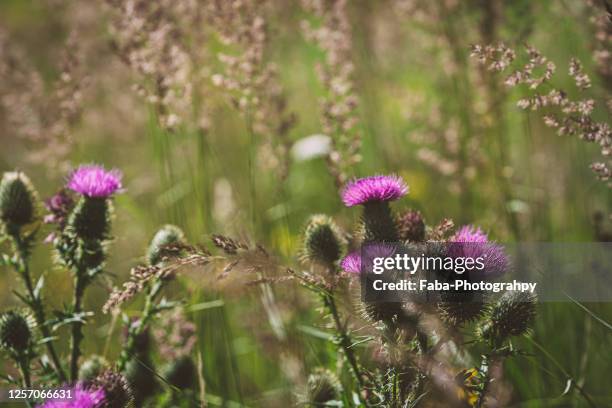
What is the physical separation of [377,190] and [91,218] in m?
0.94

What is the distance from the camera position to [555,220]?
3549 mm

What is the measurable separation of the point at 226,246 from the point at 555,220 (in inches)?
108

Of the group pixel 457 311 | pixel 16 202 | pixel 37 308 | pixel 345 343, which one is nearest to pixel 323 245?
pixel 345 343

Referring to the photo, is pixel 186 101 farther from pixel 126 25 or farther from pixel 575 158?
pixel 575 158

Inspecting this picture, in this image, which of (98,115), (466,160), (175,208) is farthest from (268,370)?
(98,115)

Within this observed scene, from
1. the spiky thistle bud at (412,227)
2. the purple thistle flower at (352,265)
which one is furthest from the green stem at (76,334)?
the spiky thistle bud at (412,227)

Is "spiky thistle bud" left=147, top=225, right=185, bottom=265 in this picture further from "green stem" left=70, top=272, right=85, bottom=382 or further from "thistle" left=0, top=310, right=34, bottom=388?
"thistle" left=0, top=310, right=34, bottom=388

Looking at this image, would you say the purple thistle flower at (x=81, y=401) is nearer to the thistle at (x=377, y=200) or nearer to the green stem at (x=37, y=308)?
the green stem at (x=37, y=308)

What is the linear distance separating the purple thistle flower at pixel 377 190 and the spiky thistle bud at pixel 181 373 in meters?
0.87

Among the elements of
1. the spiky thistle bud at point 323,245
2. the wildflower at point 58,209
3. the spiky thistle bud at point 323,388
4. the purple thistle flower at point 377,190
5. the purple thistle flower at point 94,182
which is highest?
the purple thistle flower at point 94,182

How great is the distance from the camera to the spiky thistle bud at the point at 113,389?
4.66 feet

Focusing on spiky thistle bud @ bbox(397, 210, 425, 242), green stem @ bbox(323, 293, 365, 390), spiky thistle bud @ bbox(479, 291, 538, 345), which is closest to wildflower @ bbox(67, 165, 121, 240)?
green stem @ bbox(323, 293, 365, 390)

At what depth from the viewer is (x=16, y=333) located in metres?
1.74

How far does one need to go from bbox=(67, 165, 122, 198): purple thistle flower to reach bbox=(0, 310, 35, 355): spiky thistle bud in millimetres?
426
